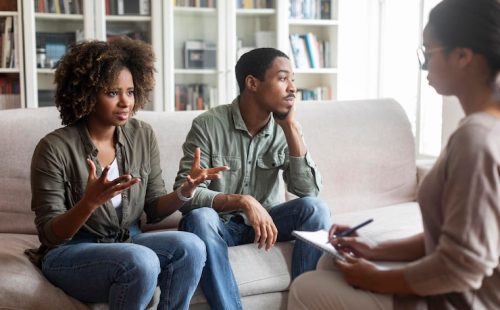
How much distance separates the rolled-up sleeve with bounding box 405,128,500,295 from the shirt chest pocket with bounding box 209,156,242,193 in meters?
1.22

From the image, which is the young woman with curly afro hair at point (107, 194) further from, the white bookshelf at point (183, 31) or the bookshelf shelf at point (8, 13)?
the bookshelf shelf at point (8, 13)

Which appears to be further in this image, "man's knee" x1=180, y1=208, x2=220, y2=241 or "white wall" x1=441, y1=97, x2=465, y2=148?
"white wall" x1=441, y1=97, x2=465, y2=148

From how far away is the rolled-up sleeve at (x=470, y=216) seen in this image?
0.98 metres

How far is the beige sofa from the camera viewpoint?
175cm

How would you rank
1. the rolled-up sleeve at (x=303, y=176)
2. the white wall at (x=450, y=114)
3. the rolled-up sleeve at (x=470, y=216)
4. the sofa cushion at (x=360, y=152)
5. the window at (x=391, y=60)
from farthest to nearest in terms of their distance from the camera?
the window at (x=391, y=60), the white wall at (x=450, y=114), the sofa cushion at (x=360, y=152), the rolled-up sleeve at (x=303, y=176), the rolled-up sleeve at (x=470, y=216)

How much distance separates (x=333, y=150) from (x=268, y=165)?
485 mm

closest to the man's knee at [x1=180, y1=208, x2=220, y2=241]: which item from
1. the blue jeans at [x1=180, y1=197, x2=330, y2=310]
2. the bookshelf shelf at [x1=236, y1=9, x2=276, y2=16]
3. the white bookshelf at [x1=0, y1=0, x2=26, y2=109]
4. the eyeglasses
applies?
the blue jeans at [x1=180, y1=197, x2=330, y2=310]

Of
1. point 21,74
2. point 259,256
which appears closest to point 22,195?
point 259,256

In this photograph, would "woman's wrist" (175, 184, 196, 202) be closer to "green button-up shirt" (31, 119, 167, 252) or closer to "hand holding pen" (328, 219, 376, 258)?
"green button-up shirt" (31, 119, 167, 252)

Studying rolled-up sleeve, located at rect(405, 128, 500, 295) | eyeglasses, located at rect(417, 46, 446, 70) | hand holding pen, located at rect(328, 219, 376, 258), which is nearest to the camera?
rolled-up sleeve, located at rect(405, 128, 500, 295)

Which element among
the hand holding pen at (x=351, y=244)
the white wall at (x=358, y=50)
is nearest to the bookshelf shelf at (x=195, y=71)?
the white wall at (x=358, y=50)

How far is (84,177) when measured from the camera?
71.1 inches

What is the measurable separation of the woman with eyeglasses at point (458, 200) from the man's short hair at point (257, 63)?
1097mm

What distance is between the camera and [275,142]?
7.39 feet
